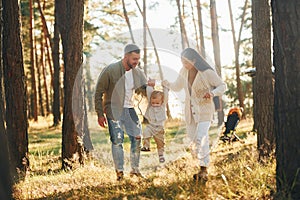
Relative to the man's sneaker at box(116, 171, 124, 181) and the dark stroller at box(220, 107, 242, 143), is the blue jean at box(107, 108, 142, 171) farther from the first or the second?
the dark stroller at box(220, 107, 242, 143)

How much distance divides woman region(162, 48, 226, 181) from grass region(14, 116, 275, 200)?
0.38 m

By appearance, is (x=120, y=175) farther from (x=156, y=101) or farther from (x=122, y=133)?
(x=156, y=101)

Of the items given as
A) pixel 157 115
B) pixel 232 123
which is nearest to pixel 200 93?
pixel 157 115

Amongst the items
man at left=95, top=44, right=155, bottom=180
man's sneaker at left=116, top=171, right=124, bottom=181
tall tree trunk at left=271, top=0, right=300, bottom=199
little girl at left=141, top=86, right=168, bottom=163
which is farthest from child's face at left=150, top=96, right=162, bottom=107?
tall tree trunk at left=271, top=0, right=300, bottom=199

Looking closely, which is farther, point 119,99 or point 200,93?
point 119,99

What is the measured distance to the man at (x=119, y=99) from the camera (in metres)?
7.58

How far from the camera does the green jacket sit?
7559 mm

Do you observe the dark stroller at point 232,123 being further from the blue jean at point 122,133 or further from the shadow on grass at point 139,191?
the shadow on grass at point 139,191

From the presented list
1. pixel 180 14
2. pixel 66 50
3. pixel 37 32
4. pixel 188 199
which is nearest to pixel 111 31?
pixel 180 14

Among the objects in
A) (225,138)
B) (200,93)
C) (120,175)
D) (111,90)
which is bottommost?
(225,138)

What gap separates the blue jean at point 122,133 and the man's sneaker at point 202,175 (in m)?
1.30

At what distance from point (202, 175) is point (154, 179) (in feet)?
2.23

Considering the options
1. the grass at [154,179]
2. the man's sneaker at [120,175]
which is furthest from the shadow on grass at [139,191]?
the man's sneaker at [120,175]

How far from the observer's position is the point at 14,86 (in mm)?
9234
